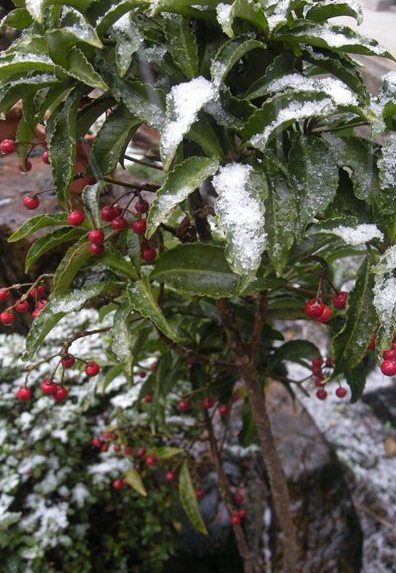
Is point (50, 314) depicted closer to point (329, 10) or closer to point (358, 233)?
point (358, 233)

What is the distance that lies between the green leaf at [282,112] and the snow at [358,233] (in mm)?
175

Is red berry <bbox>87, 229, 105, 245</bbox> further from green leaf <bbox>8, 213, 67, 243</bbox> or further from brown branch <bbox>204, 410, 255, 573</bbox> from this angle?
brown branch <bbox>204, 410, 255, 573</bbox>

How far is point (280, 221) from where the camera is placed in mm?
767

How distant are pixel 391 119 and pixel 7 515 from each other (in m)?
1.41

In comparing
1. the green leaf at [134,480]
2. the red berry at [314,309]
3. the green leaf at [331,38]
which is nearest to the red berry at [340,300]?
the red berry at [314,309]

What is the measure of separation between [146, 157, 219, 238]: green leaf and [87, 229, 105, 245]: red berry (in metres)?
0.19

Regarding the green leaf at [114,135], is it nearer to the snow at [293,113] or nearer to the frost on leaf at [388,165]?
the snow at [293,113]

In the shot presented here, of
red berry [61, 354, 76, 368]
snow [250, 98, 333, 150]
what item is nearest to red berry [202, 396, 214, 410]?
red berry [61, 354, 76, 368]

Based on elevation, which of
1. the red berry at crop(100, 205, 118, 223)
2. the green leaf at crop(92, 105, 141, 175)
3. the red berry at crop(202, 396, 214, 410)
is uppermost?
the green leaf at crop(92, 105, 141, 175)

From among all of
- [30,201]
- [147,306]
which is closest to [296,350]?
[147,306]

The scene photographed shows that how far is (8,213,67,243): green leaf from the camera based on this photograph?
0.90 meters

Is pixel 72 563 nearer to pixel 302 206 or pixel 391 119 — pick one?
pixel 302 206

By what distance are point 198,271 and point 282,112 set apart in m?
0.32

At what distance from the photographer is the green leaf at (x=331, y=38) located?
0.72 meters
